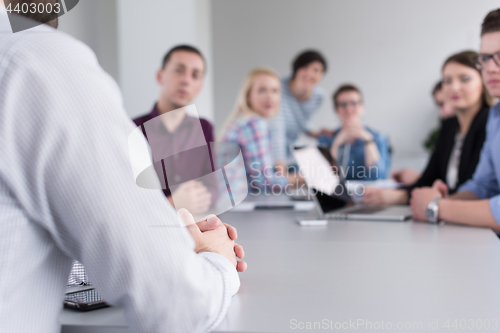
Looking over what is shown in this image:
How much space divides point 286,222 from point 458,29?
199 inches

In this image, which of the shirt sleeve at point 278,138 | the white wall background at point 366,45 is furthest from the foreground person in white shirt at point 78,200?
the white wall background at point 366,45

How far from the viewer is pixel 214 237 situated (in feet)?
2.61

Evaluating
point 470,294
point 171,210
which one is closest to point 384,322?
point 470,294

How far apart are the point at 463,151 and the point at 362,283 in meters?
1.52

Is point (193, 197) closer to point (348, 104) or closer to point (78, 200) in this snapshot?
point (78, 200)

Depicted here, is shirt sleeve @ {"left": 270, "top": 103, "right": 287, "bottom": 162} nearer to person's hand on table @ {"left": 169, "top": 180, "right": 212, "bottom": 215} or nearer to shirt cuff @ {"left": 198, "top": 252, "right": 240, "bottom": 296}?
person's hand on table @ {"left": 169, "top": 180, "right": 212, "bottom": 215}

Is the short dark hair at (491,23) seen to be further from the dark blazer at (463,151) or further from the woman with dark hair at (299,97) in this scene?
the woman with dark hair at (299,97)

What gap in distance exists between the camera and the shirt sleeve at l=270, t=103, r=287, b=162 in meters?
3.71

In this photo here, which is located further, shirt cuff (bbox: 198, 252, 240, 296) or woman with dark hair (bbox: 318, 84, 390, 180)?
woman with dark hair (bbox: 318, 84, 390, 180)

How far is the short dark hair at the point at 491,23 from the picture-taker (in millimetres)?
1576

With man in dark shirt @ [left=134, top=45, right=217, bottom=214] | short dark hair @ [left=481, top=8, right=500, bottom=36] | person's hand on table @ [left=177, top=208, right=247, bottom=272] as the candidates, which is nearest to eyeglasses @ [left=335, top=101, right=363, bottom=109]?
short dark hair @ [left=481, top=8, right=500, bottom=36]

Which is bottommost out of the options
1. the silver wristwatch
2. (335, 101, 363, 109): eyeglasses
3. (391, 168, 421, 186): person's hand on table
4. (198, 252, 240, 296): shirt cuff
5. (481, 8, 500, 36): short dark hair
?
(391, 168, 421, 186): person's hand on table

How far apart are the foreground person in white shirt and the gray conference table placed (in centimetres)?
11

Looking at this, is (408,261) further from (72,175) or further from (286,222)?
(72,175)
